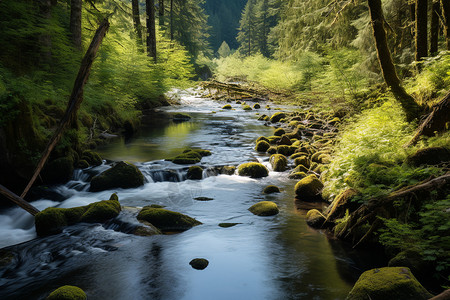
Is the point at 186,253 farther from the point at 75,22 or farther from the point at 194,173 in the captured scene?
the point at 75,22

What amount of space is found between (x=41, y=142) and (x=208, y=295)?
5778mm

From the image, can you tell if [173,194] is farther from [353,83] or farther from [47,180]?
[353,83]

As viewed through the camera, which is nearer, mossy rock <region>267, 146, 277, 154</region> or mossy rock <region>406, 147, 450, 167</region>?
mossy rock <region>406, 147, 450, 167</region>

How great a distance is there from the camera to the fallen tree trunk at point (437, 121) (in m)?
5.85

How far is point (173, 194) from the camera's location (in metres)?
8.33

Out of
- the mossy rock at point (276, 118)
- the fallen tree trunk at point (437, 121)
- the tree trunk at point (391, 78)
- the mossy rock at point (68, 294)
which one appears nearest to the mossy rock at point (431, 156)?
the fallen tree trunk at point (437, 121)

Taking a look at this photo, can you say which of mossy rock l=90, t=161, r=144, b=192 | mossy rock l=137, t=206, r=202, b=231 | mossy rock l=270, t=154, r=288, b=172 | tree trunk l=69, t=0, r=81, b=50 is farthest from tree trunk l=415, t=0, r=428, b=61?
tree trunk l=69, t=0, r=81, b=50

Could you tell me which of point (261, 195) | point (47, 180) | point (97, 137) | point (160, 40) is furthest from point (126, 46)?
point (261, 195)

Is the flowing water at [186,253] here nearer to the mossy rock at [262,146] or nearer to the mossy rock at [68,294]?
the mossy rock at [68,294]

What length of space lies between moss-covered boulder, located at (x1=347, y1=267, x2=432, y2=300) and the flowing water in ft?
1.79

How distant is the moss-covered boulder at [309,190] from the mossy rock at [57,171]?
231 inches

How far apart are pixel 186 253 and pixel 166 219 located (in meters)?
1.12

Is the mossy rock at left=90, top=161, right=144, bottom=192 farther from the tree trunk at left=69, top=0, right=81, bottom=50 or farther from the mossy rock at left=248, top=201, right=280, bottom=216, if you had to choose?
the tree trunk at left=69, top=0, right=81, bottom=50

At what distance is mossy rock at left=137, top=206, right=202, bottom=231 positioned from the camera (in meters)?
6.25
